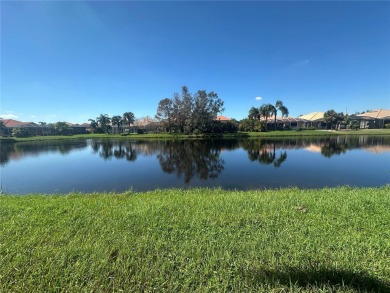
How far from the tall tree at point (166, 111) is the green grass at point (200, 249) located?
2269 inches

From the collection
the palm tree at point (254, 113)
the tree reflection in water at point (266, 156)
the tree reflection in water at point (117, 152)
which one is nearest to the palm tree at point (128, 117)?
the palm tree at point (254, 113)

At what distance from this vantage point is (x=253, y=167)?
17188mm

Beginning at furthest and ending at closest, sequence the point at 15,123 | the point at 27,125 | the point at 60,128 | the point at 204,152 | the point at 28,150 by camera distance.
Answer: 1. the point at 60,128
2. the point at 15,123
3. the point at 27,125
4. the point at 28,150
5. the point at 204,152

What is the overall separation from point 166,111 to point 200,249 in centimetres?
6064

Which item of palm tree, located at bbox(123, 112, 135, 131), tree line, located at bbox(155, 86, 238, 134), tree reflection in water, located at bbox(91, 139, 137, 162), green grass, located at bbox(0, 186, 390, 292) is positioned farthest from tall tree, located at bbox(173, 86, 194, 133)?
green grass, located at bbox(0, 186, 390, 292)

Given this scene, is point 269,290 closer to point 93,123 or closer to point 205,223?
point 205,223

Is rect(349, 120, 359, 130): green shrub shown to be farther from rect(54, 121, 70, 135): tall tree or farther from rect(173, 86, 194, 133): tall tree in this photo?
rect(54, 121, 70, 135): tall tree

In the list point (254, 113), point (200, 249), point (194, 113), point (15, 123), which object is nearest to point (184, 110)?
point (194, 113)

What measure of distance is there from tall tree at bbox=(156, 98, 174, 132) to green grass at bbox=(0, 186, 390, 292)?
5764cm

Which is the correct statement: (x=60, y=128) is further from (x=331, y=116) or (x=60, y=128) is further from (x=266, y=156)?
(x=331, y=116)

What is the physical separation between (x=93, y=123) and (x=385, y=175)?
4060 inches

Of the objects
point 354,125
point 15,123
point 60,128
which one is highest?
point 15,123

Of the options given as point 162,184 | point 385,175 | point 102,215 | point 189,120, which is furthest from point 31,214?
point 189,120

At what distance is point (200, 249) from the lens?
3.89 m
